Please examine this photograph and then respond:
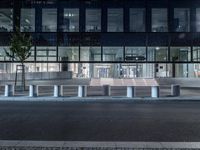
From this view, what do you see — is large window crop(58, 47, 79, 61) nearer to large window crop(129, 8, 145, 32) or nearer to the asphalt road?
large window crop(129, 8, 145, 32)

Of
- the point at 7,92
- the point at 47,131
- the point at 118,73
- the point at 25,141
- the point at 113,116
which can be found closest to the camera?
the point at 25,141

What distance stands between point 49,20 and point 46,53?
3.63 meters

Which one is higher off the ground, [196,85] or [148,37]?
[148,37]

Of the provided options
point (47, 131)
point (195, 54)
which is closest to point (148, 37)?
point (195, 54)

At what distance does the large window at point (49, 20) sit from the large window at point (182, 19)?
13.2 meters

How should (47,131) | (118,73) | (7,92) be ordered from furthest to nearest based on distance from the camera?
(118,73) < (7,92) < (47,131)

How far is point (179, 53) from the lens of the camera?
129 feet

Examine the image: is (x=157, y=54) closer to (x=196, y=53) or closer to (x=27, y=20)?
(x=196, y=53)

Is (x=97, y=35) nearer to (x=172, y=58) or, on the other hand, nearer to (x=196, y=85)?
(x=172, y=58)

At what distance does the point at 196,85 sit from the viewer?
3922 centimetres

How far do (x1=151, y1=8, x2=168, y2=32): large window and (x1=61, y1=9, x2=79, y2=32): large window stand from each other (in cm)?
835

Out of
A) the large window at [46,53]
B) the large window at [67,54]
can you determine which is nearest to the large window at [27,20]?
the large window at [46,53]

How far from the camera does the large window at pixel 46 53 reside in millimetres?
39312

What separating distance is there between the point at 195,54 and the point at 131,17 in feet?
26.6
